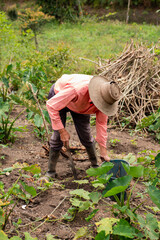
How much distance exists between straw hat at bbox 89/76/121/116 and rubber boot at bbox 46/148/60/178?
81 cm

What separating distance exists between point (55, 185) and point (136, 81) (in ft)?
9.74

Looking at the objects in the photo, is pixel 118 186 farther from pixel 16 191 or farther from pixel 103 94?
Result: pixel 103 94

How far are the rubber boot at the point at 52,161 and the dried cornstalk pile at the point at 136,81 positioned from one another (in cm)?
221

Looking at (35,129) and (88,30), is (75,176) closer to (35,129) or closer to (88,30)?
(35,129)

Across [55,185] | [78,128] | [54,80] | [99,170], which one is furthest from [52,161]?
[54,80]

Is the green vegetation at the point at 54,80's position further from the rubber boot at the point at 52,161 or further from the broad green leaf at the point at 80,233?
the rubber boot at the point at 52,161

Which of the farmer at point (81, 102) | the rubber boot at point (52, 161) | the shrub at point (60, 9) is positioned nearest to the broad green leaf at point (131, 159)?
the farmer at point (81, 102)

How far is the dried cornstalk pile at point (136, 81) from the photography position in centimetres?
516

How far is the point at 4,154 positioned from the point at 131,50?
336 cm

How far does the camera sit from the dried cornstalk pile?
516 centimetres

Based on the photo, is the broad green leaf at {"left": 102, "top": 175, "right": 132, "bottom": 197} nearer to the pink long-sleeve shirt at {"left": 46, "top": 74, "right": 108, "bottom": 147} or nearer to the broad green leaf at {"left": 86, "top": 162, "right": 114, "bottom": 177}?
the broad green leaf at {"left": 86, "top": 162, "right": 114, "bottom": 177}

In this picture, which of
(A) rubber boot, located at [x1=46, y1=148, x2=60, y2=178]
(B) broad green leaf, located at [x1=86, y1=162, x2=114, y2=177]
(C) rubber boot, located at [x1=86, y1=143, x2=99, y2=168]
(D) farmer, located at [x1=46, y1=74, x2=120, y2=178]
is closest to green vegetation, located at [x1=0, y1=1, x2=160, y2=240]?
(B) broad green leaf, located at [x1=86, y1=162, x2=114, y2=177]

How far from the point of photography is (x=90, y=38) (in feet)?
37.9

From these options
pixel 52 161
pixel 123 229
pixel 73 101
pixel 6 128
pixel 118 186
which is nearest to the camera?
pixel 118 186
